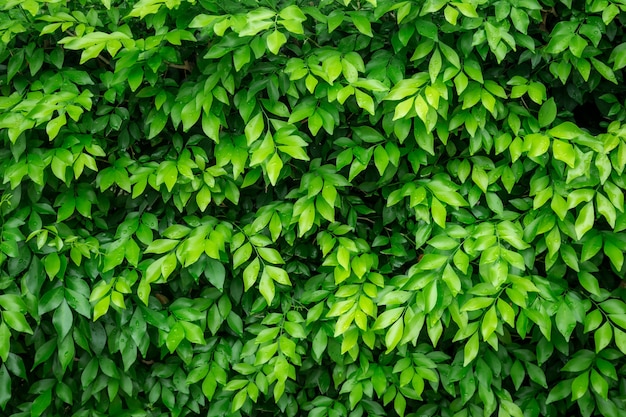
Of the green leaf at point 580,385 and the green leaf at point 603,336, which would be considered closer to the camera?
the green leaf at point 603,336

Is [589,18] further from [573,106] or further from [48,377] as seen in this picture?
[48,377]

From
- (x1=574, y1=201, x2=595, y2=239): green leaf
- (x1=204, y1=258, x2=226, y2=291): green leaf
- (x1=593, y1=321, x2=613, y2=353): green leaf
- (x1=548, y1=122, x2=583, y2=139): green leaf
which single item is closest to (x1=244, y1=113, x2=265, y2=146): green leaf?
(x1=204, y1=258, x2=226, y2=291): green leaf

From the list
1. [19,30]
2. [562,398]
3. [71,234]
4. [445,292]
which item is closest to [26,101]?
[19,30]

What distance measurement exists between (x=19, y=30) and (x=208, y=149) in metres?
0.78

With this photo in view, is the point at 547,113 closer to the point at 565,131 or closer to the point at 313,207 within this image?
the point at 565,131

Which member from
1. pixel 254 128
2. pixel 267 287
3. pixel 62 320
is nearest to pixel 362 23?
pixel 254 128

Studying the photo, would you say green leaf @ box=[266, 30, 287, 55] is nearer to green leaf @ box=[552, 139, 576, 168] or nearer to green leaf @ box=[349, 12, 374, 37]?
green leaf @ box=[349, 12, 374, 37]

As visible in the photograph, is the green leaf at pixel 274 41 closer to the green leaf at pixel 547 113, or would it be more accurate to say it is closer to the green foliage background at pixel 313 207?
the green foliage background at pixel 313 207

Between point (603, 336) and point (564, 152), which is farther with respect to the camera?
point (603, 336)

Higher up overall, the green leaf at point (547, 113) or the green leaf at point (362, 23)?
the green leaf at point (362, 23)

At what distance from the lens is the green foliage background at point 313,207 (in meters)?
2.33

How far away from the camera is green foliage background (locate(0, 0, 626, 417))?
91.9 inches

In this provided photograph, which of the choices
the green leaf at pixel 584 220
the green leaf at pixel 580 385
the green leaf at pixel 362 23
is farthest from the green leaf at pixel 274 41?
the green leaf at pixel 580 385

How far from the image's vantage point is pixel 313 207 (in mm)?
2443
